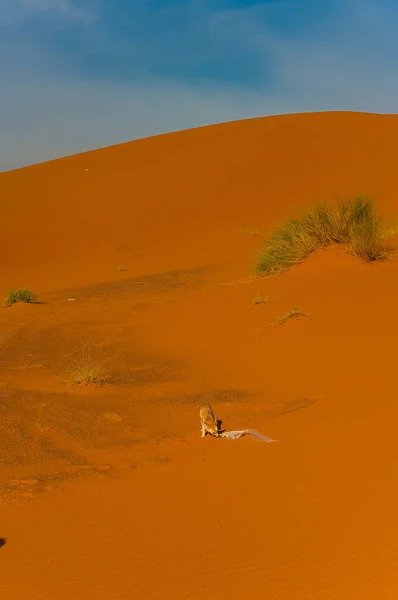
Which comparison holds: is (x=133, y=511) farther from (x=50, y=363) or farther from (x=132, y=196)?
(x=132, y=196)

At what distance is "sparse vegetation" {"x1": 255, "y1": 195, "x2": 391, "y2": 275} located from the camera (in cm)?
1094

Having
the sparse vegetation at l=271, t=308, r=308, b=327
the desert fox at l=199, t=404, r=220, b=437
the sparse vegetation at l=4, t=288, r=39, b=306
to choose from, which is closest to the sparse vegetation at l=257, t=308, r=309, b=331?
the sparse vegetation at l=271, t=308, r=308, b=327

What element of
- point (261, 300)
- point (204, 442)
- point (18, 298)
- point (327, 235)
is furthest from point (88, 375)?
point (18, 298)

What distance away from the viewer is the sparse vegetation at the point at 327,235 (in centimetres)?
1094

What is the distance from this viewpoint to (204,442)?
5.27m

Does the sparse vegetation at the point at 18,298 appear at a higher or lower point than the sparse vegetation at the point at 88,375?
higher

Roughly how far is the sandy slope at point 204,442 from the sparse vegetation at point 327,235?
26cm

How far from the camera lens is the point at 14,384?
766cm

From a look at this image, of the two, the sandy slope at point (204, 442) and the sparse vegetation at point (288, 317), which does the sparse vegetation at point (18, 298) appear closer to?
the sandy slope at point (204, 442)

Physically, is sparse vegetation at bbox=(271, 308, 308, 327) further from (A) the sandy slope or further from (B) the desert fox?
(B) the desert fox

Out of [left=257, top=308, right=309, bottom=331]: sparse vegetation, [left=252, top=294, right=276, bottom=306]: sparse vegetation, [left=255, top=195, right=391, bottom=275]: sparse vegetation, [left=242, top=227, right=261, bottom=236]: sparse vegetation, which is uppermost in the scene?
[left=242, top=227, right=261, bottom=236]: sparse vegetation

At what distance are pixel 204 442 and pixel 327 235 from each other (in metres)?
6.88

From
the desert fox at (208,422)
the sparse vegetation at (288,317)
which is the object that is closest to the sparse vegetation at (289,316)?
the sparse vegetation at (288,317)

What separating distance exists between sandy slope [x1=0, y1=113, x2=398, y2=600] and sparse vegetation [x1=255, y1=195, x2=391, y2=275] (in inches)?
10.1
